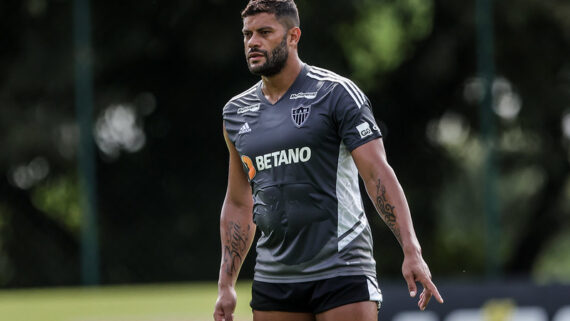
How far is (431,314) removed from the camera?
8211 millimetres

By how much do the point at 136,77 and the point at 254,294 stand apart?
6249mm

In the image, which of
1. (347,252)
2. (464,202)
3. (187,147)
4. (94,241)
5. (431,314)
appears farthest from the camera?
(464,202)

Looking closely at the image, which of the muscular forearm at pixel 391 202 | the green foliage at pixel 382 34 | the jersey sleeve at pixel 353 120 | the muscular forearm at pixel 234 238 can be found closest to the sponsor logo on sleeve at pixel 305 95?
the jersey sleeve at pixel 353 120

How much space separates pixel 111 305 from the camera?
8109 mm

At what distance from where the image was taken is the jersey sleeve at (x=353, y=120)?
3.96 metres

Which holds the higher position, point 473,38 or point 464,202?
point 473,38

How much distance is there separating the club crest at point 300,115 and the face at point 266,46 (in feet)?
0.65

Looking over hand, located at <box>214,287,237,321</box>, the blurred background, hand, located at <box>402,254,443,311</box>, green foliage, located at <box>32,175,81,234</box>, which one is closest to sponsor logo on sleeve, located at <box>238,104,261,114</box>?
hand, located at <box>214,287,237,321</box>

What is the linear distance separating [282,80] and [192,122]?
18.1 ft

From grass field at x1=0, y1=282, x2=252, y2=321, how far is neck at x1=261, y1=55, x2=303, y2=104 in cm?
396

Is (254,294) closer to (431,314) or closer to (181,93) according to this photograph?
(431,314)

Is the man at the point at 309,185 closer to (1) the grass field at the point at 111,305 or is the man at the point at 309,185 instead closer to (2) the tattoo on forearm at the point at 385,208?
(2) the tattoo on forearm at the point at 385,208

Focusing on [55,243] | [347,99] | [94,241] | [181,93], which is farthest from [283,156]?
[55,243]

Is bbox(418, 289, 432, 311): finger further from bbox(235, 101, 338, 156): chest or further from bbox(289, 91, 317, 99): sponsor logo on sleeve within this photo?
bbox(289, 91, 317, 99): sponsor logo on sleeve
